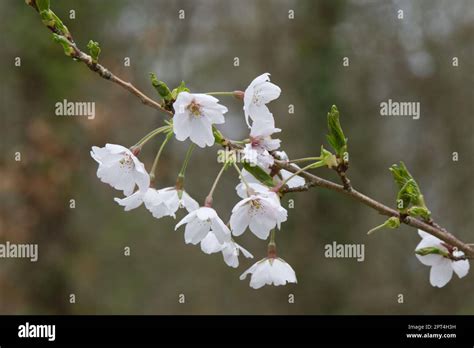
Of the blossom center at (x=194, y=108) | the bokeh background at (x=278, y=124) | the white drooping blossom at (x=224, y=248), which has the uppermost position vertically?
the bokeh background at (x=278, y=124)

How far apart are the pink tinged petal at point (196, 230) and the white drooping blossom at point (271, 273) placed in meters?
0.21

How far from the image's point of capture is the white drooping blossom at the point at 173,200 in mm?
1764

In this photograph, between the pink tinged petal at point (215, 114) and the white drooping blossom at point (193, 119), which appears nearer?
the white drooping blossom at point (193, 119)

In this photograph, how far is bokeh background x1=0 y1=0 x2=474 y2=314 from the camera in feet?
22.5

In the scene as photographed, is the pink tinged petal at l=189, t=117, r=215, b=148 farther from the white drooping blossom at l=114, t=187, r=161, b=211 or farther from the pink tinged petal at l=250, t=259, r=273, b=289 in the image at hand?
the pink tinged petal at l=250, t=259, r=273, b=289

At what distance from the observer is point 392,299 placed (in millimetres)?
6703

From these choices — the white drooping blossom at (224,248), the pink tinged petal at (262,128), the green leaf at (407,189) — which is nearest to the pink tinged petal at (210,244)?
the white drooping blossom at (224,248)

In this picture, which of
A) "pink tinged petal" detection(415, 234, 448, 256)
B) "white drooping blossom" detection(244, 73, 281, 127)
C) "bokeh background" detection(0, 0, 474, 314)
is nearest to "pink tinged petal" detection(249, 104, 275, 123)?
"white drooping blossom" detection(244, 73, 281, 127)

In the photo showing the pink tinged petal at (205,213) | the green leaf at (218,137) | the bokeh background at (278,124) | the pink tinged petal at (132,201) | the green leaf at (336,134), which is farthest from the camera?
the bokeh background at (278,124)

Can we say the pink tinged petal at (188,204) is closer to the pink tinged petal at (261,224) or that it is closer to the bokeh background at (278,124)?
the pink tinged petal at (261,224)
